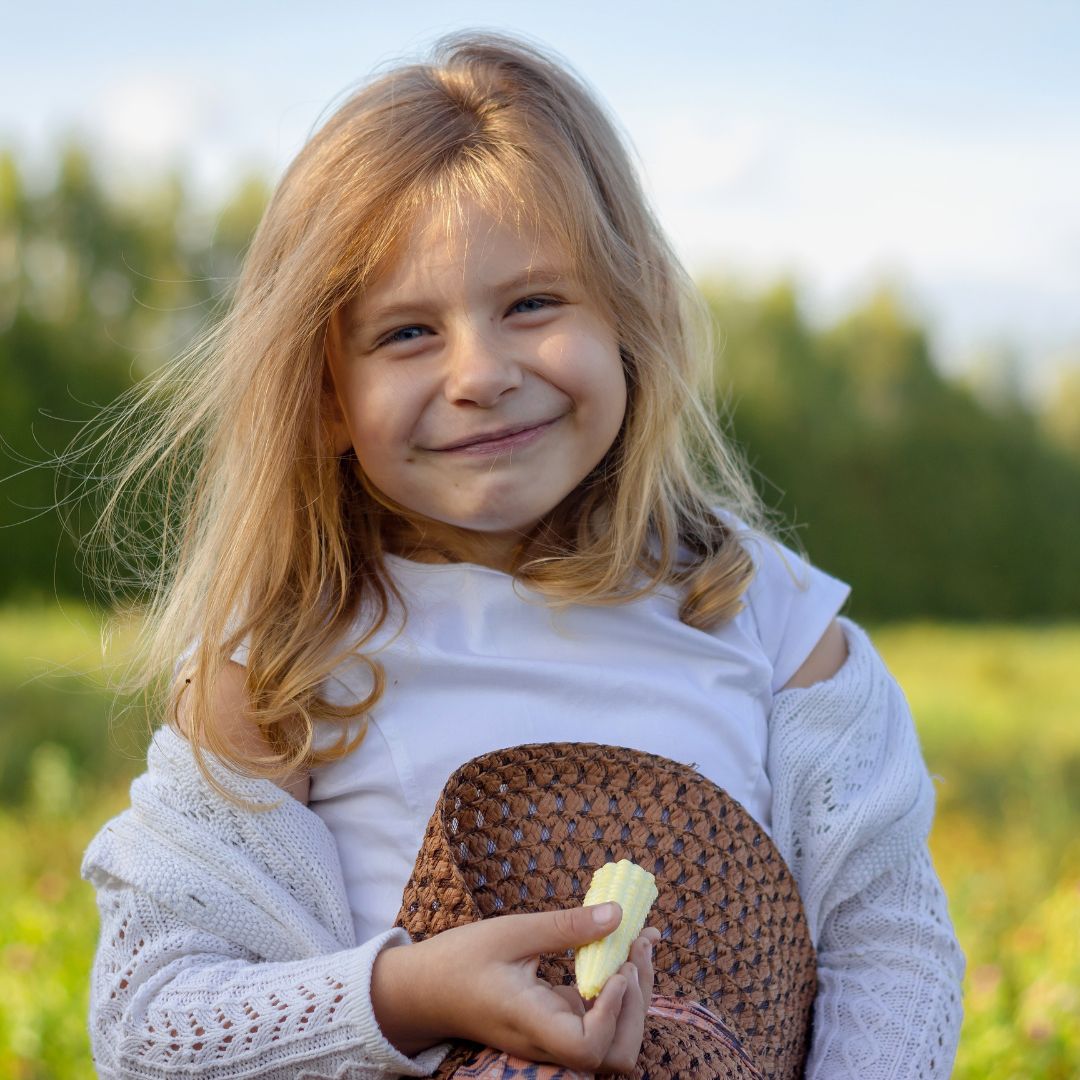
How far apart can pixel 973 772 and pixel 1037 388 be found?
2152mm

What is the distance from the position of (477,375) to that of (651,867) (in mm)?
680

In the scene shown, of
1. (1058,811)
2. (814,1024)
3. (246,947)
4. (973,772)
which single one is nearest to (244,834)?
(246,947)

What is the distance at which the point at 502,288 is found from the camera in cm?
181

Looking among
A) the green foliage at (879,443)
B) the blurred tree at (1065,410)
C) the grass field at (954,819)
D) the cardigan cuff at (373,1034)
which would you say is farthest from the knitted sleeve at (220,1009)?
the blurred tree at (1065,410)

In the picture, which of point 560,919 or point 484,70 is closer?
point 560,919

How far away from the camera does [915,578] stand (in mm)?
5984

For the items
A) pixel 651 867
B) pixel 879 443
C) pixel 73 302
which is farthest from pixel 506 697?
pixel 879 443

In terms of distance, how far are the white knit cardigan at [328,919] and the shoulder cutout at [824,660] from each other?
26 millimetres

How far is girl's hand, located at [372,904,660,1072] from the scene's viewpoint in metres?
1.40

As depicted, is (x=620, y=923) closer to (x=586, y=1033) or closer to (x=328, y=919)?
(x=586, y=1033)

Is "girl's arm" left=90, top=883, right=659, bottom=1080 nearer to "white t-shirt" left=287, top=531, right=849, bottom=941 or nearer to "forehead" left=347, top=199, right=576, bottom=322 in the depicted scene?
"white t-shirt" left=287, top=531, right=849, bottom=941

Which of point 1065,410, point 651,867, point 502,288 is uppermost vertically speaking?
point 502,288

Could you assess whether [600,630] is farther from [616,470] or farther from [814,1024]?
[814,1024]

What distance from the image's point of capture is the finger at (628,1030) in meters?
1.41
